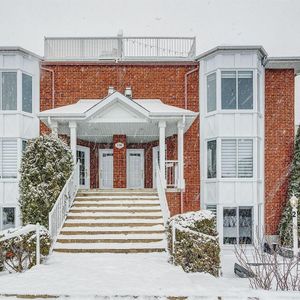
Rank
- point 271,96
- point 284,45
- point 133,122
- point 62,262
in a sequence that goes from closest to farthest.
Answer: point 62,262 → point 133,122 → point 271,96 → point 284,45

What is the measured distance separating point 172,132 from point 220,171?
7.95 feet

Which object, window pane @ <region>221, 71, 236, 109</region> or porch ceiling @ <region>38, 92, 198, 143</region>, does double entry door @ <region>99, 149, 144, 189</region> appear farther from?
window pane @ <region>221, 71, 236, 109</region>

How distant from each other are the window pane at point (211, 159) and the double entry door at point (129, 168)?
3.13m

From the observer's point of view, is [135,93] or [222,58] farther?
[135,93]

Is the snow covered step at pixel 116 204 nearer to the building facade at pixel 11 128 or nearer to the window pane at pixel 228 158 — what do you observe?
the window pane at pixel 228 158

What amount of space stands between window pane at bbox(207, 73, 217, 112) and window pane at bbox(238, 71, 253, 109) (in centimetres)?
96

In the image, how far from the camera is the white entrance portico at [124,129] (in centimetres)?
1717

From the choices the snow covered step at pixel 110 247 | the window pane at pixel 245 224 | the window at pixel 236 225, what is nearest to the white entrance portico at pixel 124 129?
the window at pixel 236 225

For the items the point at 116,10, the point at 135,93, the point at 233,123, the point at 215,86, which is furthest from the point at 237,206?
the point at 116,10

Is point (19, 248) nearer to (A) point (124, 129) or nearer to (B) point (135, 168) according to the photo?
(A) point (124, 129)

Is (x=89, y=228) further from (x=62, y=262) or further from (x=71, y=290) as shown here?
(x=71, y=290)

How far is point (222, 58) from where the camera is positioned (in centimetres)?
1984

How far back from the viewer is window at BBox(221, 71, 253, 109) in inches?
781

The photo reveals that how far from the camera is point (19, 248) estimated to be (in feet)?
36.1
